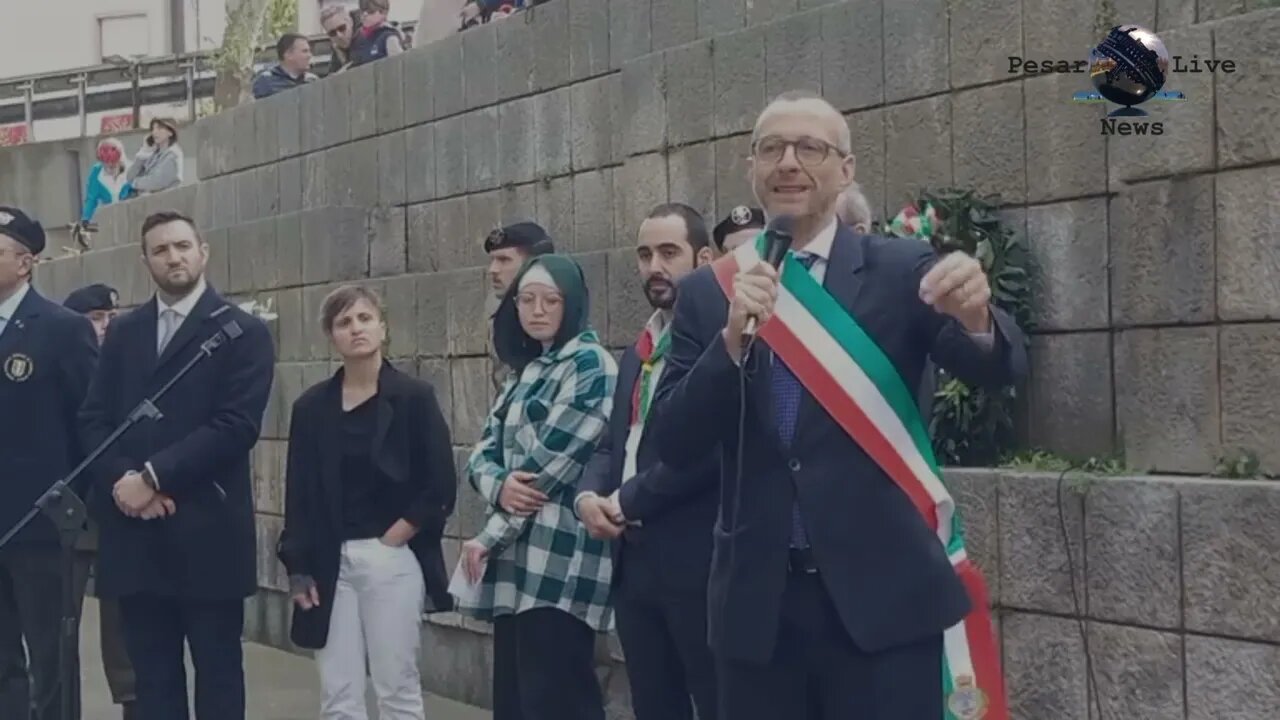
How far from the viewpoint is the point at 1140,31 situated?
18.6ft

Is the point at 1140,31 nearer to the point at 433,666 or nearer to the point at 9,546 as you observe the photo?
the point at 9,546

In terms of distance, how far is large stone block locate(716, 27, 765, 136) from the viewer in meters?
7.26

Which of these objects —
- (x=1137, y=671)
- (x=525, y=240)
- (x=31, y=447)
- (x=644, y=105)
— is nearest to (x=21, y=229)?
(x=31, y=447)

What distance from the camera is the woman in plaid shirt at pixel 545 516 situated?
6.48 m

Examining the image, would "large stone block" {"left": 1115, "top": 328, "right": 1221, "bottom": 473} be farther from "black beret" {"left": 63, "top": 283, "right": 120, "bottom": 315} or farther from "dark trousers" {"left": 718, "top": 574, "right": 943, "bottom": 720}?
"black beret" {"left": 63, "top": 283, "right": 120, "bottom": 315}

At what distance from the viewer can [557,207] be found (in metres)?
8.84

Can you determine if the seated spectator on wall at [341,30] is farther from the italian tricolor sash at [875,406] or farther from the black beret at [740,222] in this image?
the italian tricolor sash at [875,406]

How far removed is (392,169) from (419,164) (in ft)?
0.99

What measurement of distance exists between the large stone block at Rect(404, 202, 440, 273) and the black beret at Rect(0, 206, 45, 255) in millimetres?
2257

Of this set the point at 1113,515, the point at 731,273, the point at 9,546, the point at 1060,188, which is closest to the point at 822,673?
the point at 731,273

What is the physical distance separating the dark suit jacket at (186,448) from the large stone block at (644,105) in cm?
166

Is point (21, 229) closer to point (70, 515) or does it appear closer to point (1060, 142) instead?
point (70, 515)

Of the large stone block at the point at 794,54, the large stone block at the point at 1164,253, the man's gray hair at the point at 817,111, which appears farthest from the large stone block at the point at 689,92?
the man's gray hair at the point at 817,111

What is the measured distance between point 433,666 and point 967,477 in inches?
159
